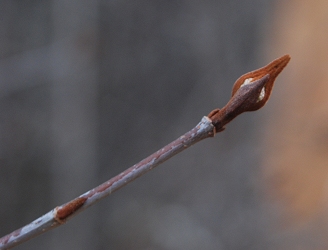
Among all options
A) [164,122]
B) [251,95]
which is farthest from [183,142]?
[164,122]

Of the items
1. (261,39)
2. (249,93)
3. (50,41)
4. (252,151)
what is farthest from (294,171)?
(249,93)

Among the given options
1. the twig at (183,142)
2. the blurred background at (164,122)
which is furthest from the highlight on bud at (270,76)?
the blurred background at (164,122)

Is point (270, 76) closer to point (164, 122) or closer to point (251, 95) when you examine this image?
point (251, 95)

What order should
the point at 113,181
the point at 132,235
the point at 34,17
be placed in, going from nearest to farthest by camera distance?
the point at 113,181, the point at 34,17, the point at 132,235

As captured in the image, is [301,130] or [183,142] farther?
[301,130]

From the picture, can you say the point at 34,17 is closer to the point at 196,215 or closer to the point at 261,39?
the point at 261,39
